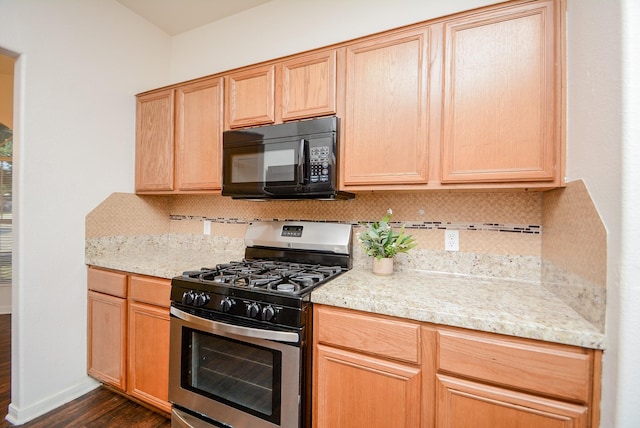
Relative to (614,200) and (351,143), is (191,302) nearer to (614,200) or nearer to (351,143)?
(351,143)

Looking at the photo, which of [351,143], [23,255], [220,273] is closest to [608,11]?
[351,143]

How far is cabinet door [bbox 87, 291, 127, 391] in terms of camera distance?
185 cm

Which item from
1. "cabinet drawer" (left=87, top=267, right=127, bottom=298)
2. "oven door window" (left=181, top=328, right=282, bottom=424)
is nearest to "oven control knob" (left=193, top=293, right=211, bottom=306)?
"oven door window" (left=181, top=328, right=282, bottom=424)

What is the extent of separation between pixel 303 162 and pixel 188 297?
2.96 ft

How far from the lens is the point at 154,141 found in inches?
87.3

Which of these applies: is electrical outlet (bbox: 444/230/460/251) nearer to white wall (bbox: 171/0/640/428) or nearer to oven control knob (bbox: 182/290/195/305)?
white wall (bbox: 171/0/640/428)

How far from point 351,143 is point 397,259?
74 cm

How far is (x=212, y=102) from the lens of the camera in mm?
1951

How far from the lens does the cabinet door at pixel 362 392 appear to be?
3.67 feet

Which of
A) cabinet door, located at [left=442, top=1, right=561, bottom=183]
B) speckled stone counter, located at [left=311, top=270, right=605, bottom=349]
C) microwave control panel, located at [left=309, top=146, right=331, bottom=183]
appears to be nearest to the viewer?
speckled stone counter, located at [left=311, top=270, right=605, bottom=349]

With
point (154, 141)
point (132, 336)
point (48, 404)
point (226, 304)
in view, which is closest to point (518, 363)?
point (226, 304)

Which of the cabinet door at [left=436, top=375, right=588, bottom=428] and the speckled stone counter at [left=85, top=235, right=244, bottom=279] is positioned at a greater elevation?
the speckled stone counter at [left=85, top=235, right=244, bottom=279]

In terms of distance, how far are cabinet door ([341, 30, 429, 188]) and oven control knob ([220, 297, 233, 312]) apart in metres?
0.82

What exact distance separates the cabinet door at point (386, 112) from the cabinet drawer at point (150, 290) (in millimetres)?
1186
